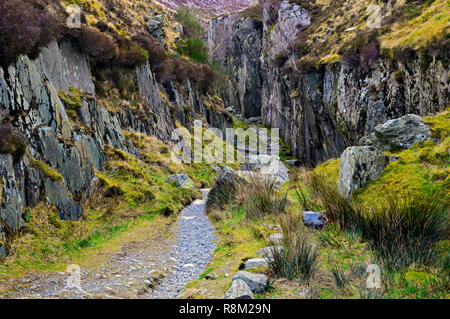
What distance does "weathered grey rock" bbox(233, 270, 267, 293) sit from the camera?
4867mm

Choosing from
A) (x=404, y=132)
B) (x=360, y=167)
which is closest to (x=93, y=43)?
(x=360, y=167)

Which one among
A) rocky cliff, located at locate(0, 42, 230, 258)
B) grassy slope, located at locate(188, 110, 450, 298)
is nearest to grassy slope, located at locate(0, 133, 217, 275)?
rocky cliff, located at locate(0, 42, 230, 258)

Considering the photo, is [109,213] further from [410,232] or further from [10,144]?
[410,232]

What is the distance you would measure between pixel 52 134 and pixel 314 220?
9.36 meters

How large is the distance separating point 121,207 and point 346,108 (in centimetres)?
2147

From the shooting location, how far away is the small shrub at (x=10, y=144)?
24.6 ft

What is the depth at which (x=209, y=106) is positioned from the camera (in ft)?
141

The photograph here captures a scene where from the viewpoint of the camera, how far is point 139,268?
7398 mm

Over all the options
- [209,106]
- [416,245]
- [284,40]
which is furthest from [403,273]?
[284,40]

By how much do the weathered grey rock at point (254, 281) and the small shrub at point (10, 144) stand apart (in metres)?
6.63

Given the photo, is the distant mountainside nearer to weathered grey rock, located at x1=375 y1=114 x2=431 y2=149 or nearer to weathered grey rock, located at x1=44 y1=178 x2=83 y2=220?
weathered grey rock, located at x1=44 y1=178 x2=83 y2=220

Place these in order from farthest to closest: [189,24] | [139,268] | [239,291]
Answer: [189,24] → [139,268] → [239,291]

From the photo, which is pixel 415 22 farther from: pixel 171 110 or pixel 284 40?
pixel 284 40

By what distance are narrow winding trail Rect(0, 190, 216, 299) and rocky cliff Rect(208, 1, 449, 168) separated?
15.4 m
